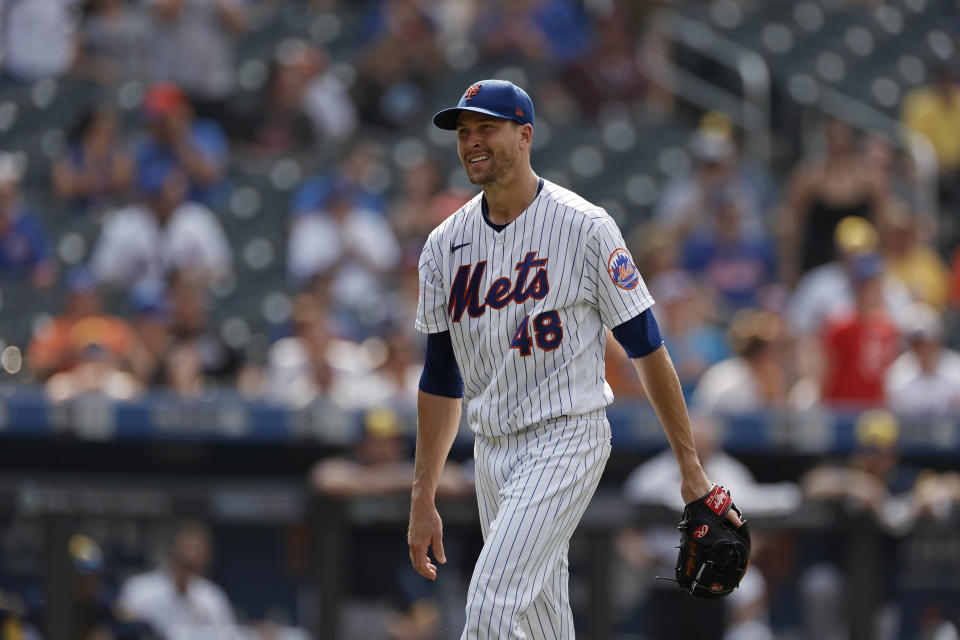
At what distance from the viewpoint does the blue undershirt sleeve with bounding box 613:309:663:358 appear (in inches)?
162

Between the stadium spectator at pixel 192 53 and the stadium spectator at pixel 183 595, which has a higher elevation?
the stadium spectator at pixel 192 53

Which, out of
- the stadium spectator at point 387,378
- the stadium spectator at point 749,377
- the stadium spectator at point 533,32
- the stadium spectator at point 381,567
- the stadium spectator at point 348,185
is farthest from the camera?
the stadium spectator at point 533,32

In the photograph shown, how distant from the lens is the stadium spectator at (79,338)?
8.05 metres

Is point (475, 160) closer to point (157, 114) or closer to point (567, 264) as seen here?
point (567, 264)

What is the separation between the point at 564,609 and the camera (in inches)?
169

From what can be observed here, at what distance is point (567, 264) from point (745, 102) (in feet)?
26.9

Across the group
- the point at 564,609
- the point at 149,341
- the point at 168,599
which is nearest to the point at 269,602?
the point at 168,599


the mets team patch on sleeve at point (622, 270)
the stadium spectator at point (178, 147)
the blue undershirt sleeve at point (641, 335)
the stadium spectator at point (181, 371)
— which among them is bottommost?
the stadium spectator at point (181, 371)

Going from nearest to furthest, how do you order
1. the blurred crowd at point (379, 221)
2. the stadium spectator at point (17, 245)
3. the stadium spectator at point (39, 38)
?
1. the blurred crowd at point (379, 221)
2. the stadium spectator at point (17, 245)
3. the stadium spectator at point (39, 38)

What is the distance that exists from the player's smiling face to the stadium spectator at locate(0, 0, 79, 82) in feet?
23.0

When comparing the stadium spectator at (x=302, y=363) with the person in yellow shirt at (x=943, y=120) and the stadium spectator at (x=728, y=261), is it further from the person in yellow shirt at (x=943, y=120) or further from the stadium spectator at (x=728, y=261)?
the person in yellow shirt at (x=943, y=120)

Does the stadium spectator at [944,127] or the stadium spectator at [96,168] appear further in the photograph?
the stadium spectator at [944,127]

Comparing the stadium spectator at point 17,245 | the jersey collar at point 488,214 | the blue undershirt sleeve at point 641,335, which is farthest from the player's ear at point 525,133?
the stadium spectator at point 17,245

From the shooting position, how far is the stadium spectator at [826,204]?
399 inches
